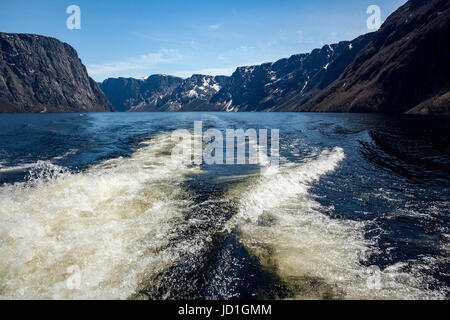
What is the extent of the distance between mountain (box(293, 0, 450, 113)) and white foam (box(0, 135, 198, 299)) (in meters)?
133

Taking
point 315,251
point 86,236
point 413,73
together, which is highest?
point 413,73

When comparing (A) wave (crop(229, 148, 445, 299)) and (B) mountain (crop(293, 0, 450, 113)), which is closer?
(A) wave (crop(229, 148, 445, 299))

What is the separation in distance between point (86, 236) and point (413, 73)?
191 m

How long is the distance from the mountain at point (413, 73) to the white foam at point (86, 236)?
133219mm

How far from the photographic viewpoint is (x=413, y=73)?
475 feet

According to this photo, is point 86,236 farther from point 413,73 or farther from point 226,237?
point 413,73

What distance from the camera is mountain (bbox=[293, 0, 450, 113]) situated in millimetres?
131250

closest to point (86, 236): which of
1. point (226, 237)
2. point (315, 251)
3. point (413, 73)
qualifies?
point (226, 237)

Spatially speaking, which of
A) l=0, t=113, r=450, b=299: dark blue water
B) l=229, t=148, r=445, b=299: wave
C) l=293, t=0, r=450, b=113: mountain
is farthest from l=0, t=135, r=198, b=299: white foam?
l=293, t=0, r=450, b=113: mountain

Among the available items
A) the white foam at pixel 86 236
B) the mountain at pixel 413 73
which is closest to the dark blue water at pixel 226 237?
the white foam at pixel 86 236

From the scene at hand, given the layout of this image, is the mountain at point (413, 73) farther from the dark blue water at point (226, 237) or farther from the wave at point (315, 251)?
the wave at point (315, 251)

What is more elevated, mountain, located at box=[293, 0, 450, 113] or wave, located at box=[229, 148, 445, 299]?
mountain, located at box=[293, 0, 450, 113]

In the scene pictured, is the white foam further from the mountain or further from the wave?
the mountain
